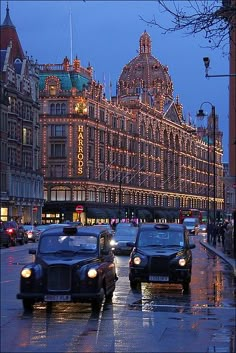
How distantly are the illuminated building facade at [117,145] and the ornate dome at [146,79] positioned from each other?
0.21m

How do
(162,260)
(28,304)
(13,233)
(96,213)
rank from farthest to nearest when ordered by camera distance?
(96,213) < (13,233) < (162,260) < (28,304)

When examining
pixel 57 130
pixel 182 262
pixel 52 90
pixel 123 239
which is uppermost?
pixel 52 90

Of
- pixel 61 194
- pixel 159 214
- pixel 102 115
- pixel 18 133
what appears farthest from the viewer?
pixel 159 214

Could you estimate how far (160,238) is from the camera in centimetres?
2197

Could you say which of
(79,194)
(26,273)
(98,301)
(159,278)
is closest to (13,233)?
(159,278)

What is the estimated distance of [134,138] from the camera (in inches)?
5123

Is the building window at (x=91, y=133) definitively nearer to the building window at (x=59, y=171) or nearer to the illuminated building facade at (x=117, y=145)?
the illuminated building facade at (x=117, y=145)

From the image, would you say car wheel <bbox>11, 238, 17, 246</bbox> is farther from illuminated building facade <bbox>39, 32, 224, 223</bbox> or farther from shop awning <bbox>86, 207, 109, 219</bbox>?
shop awning <bbox>86, 207, 109, 219</bbox>

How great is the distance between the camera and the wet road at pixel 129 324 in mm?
11703

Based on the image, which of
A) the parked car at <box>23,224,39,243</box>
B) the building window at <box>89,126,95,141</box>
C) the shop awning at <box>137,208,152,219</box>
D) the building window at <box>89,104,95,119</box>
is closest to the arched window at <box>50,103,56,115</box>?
the building window at <box>89,104,95,119</box>

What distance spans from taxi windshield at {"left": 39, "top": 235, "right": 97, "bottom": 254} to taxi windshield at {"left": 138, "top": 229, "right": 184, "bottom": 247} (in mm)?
5276

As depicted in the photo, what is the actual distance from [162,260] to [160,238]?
1.23m

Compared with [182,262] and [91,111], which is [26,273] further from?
[91,111]

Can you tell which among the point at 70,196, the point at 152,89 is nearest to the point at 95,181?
the point at 70,196
